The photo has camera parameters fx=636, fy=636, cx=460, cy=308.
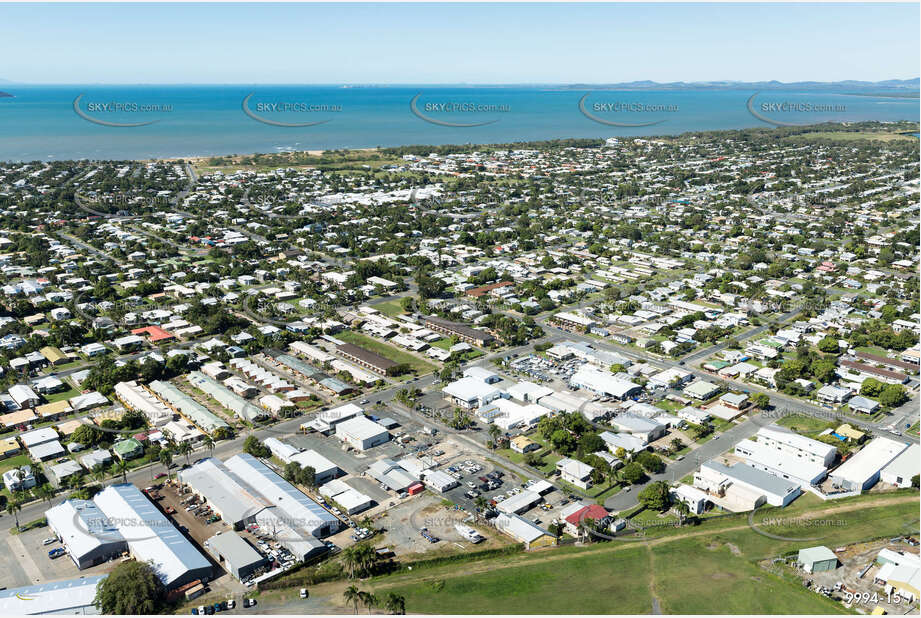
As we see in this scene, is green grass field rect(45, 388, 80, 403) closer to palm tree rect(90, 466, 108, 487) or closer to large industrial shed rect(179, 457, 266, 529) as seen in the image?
palm tree rect(90, 466, 108, 487)

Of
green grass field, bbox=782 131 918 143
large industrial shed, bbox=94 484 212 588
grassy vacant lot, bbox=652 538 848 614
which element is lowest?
grassy vacant lot, bbox=652 538 848 614

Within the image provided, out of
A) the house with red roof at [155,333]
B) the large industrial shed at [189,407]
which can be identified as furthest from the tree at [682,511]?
the house with red roof at [155,333]

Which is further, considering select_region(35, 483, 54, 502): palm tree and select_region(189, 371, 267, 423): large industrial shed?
select_region(189, 371, 267, 423): large industrial shed

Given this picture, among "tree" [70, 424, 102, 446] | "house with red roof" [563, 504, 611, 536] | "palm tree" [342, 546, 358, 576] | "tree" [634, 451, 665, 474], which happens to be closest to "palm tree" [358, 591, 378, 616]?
"palm tree" [342, 546, 358, 576]

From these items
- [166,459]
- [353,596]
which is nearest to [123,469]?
[166,459]

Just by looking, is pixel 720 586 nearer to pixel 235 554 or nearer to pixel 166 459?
pixel 235 554

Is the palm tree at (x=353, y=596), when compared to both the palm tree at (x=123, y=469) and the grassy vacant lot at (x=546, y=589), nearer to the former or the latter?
the grassy vacant lot at (x=546, y=589)

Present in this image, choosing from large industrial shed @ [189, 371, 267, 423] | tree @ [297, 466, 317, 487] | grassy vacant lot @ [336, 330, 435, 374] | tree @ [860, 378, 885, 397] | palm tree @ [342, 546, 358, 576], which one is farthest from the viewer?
grassy vacant lot @ [336, 330, 435, 374]

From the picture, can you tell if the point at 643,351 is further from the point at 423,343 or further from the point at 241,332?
the point at 241,332
